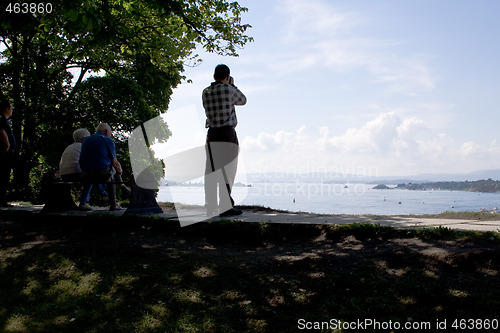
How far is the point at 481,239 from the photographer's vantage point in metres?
3.98

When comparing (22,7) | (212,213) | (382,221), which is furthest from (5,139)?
(382,221)

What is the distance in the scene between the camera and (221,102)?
20.0 ft

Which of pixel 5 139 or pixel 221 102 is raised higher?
pixel 221 102

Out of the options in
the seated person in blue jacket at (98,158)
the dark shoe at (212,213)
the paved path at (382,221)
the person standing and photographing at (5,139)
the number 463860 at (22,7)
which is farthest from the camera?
the person standing and photographing at (5,139)

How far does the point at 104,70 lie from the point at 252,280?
58.9 feet

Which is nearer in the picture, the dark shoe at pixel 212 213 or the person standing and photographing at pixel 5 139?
the dark shoe at pixel 212 213

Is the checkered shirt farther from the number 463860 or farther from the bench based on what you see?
the number 463860

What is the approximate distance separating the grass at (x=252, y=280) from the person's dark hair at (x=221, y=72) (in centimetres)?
225

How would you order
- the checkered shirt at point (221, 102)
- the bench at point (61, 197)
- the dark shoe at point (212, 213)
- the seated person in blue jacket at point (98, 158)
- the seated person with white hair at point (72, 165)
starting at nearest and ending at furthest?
the checkered shirt at point (221, 102) → the dark shoe at point (212, 213) → the bench at point (61, 197) → the seated person in blue jacket at point (98, 158) → the seated person with white hair at point (72, 165)

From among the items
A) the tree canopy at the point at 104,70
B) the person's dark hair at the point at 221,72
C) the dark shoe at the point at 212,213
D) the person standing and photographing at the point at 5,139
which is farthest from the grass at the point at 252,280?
the tree canopy at the point at 104,70

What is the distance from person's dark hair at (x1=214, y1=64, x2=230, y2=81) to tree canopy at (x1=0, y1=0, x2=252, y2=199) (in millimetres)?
6075

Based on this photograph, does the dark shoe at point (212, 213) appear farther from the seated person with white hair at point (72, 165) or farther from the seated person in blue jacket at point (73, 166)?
the seated person with white hair at point (72, 165)

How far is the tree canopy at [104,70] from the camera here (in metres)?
12.7

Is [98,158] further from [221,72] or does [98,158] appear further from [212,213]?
[221,72]
